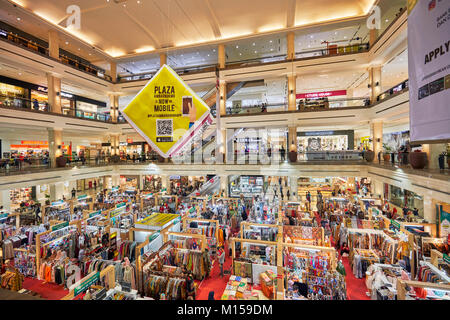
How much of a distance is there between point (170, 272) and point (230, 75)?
14618 mm

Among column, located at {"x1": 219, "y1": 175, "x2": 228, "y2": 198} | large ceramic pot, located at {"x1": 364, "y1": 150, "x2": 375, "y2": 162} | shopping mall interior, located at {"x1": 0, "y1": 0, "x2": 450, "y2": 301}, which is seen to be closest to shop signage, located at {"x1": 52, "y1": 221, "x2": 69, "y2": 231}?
shopping mall interior, located at {"x1": 0, "y1": 0, "x2": 450, "y2": 301}

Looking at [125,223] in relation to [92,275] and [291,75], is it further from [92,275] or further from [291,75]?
[291,75]

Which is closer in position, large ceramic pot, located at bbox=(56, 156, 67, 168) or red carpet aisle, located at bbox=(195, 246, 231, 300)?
red carpet aisle, located at bbox=(195, 246, 231, 300)

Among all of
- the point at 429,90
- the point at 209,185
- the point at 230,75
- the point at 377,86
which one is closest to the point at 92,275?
the point at 429,90

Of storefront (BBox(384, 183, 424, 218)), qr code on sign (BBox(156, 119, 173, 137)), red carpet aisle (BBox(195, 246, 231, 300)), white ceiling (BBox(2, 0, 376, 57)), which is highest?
white ceiling (BBox(2, 0, 376, 57))

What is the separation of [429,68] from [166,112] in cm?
243

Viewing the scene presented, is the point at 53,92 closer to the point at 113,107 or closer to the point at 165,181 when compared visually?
the point at 113,107

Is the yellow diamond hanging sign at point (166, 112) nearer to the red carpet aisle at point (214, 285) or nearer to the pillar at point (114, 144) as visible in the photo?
the red carpet aisle at point (214, 285)

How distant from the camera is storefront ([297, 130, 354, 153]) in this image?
64.3ft

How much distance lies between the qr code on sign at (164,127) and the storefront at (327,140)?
19.5m

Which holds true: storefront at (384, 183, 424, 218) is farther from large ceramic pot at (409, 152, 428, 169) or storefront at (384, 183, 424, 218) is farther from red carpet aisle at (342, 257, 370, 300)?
red carpet aisle at (342, 257, 370, 300)

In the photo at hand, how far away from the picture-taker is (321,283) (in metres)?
4.53

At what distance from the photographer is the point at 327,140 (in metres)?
20.9

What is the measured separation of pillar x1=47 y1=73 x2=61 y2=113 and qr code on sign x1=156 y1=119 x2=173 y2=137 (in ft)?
53.0
